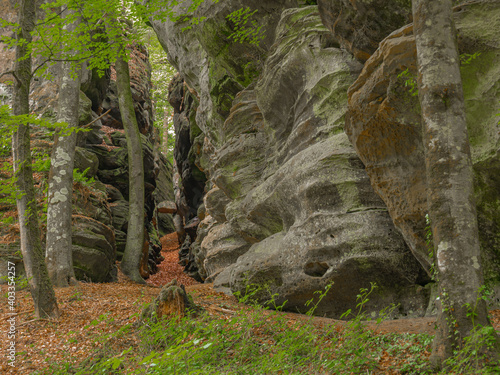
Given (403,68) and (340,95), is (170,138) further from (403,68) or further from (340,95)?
(403,68)

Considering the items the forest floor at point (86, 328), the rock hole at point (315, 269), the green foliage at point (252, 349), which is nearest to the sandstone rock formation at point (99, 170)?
the forest floor at point (86, 328)

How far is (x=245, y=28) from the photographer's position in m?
13.3

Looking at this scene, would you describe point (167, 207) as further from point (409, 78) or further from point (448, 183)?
point (448, 183)

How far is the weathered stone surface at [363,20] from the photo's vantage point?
773 centimetres

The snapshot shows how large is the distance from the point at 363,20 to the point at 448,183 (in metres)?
5.30

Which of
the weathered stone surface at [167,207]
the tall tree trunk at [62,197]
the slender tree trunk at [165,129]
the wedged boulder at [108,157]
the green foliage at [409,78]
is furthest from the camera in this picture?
the slender tree trunk at [165,129]

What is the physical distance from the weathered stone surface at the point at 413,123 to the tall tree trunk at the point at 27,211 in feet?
21.3

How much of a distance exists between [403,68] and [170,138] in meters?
40.6

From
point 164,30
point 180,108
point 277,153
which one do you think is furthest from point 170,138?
point 277,153

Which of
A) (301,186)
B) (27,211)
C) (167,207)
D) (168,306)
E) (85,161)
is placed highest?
(85,161)

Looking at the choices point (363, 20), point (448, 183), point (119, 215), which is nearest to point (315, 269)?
point (448, 183)

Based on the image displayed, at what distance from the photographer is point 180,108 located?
1159 inches

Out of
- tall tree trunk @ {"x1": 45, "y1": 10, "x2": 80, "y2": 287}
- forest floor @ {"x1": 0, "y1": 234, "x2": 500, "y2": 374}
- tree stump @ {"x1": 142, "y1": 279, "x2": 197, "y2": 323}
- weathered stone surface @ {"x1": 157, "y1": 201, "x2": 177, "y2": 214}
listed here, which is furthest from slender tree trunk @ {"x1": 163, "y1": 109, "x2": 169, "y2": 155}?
tree stump @ {"x1": 142, "y1": 279, "x2": 197, "y2": 323}

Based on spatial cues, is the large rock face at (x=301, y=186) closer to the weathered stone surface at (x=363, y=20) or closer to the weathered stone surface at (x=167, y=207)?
the weathered stone surface at (x=363, y=20)
